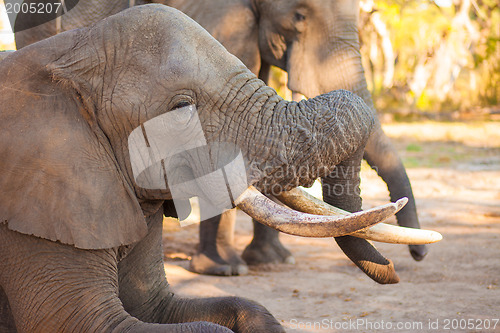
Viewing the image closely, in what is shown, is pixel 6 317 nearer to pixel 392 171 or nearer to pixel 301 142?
pixel 301 142

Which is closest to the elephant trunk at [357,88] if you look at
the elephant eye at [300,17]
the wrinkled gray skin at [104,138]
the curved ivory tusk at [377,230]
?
the elephant eye at [300,17]

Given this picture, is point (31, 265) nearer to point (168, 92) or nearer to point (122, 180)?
point (122, 180)

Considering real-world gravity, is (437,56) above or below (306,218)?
below

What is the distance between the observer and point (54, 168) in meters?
2.82

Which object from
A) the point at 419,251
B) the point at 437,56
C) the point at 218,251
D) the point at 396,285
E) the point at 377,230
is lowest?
the point at 437,56

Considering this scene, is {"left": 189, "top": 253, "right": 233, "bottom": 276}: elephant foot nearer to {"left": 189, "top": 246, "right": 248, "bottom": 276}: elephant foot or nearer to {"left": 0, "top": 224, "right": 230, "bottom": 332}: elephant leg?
{"left": 189, "top": 246, "right": 248, "bottom": 276}: elephant foot

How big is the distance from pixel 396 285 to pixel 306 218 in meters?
2.54

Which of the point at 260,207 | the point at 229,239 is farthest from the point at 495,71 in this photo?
the point at 260,207

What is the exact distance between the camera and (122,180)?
2.97 meters

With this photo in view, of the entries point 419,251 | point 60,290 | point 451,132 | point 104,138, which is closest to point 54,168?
point 104,138

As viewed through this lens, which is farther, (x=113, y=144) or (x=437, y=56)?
(x=437, y=56)

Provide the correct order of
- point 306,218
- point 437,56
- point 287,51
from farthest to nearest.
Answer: point 437,56 → point 287,51 → point 306,218

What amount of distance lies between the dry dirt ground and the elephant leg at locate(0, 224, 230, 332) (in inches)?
58.7

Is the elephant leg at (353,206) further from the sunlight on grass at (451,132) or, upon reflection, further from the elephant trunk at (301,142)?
the sunlight on grass at (451,132)
